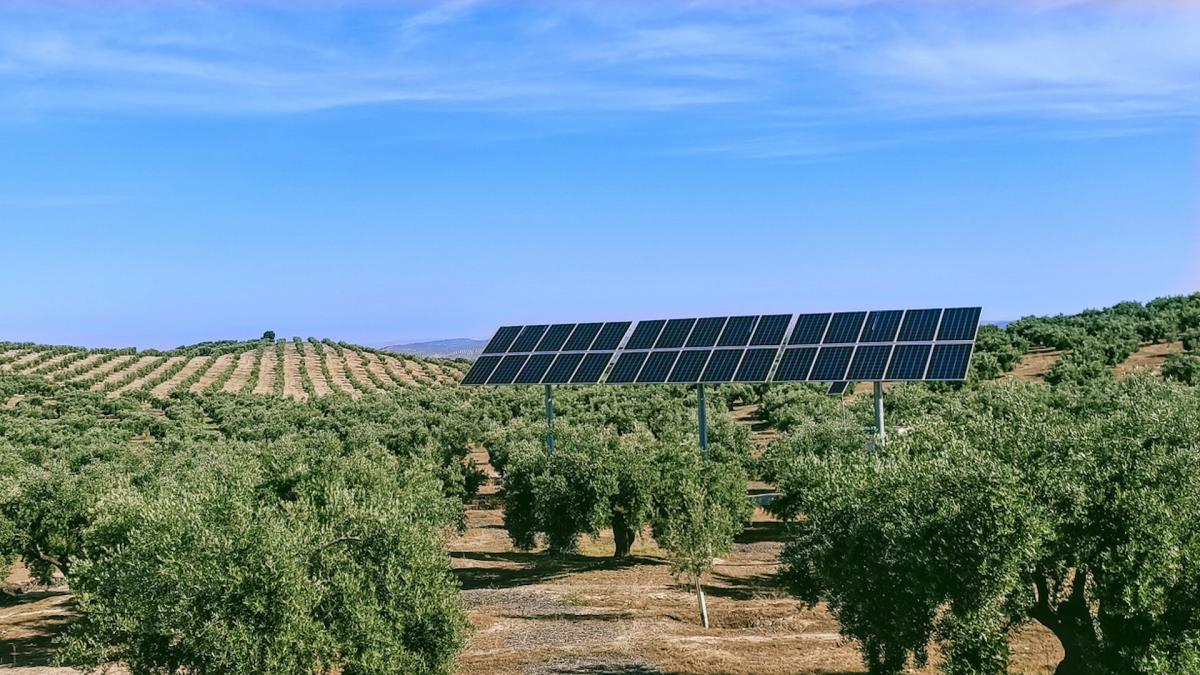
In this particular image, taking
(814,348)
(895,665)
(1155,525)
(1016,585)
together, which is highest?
(814,348)

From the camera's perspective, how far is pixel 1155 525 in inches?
830

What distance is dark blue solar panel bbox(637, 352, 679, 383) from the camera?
2247 inches

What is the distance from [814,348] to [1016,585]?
33908 mm

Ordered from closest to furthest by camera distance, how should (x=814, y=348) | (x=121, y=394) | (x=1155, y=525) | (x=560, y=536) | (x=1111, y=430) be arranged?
(x=1155, y=525) → (x=1111, y=430) → (x=560, y=536) → (x=814, y=348) → (x=121, y=394)

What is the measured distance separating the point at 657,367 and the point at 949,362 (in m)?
17.9

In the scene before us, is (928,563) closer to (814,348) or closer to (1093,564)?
(1093,564)

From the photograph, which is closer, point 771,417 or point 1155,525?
point 1155,525

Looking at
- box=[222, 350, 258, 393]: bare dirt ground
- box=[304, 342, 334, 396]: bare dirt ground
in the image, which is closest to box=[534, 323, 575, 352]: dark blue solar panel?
box=[304, 342, 334, 396]: bare dirt ground

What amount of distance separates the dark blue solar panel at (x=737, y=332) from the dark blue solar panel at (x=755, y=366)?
163 cm

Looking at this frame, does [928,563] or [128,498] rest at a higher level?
[128,498]

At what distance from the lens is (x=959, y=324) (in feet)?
170

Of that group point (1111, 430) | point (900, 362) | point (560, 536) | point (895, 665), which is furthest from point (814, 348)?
point (895, 665)

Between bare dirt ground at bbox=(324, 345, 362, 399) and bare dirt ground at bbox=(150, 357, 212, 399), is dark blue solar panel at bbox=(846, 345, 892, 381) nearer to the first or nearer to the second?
bare dirt ground at bbox=(324, 345, 362, 399)

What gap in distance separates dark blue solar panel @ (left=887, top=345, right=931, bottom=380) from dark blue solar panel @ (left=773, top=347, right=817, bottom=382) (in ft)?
16.2
